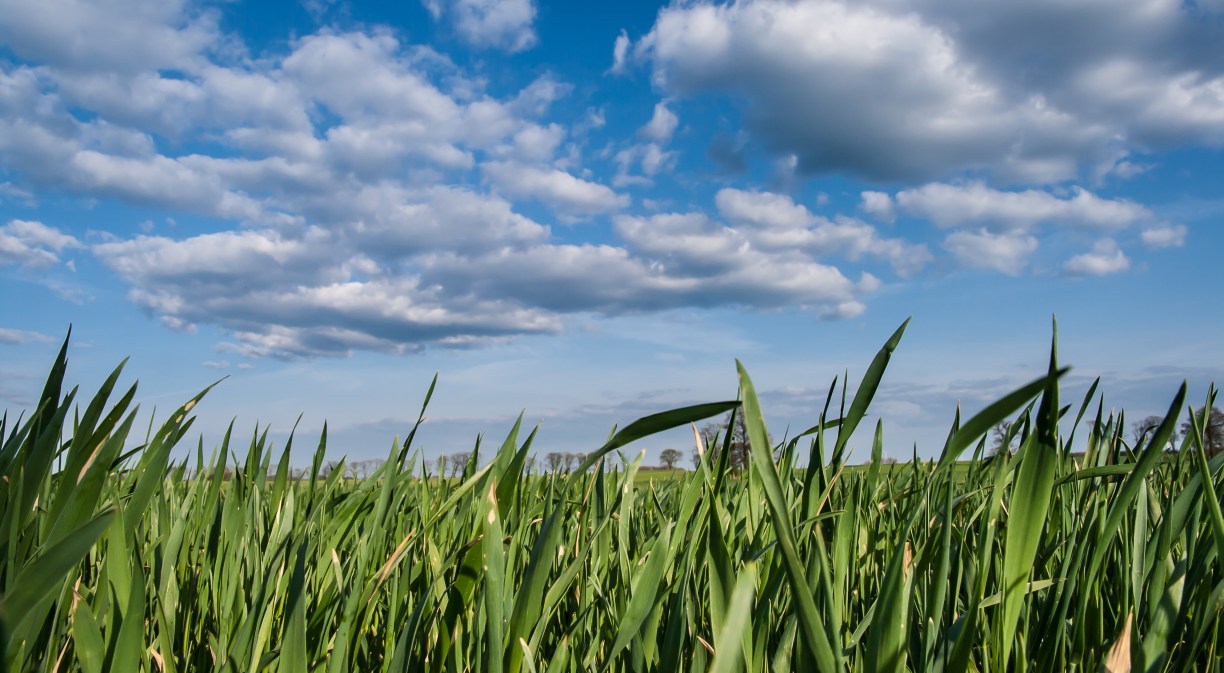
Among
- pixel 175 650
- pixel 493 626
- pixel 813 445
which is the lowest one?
pixel 175 650

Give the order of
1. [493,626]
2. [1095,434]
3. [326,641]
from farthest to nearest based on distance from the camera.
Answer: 1. [1095,434]
2. [326,641]
3. [493,626]

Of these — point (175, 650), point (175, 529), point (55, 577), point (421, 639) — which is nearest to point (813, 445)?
point (421, 639)

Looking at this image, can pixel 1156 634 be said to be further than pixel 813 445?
No

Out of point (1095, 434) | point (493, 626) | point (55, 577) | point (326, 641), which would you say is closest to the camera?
point (55, 577)

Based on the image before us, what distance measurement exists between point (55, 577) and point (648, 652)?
1.97ft

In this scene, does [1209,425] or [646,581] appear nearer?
[646,581]

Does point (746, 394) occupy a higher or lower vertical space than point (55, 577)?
higher

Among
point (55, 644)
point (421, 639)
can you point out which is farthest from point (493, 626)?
point (55, 644)

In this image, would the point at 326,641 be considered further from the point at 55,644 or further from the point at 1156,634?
the point at 1156,634

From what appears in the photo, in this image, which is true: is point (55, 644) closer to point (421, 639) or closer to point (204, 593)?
point (204, 593)

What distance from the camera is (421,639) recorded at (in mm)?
1050

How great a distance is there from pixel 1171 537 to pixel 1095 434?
627 millimetres

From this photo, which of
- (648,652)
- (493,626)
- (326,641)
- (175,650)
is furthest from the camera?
(175,650)

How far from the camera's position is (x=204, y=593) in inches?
48.3
